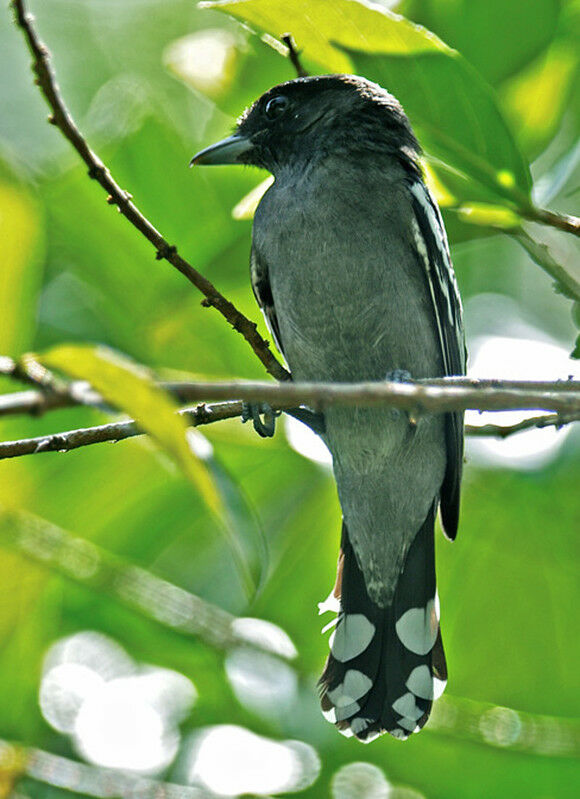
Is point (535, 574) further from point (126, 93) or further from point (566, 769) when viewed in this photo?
point (126, 93)

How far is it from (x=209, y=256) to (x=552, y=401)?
338 cm

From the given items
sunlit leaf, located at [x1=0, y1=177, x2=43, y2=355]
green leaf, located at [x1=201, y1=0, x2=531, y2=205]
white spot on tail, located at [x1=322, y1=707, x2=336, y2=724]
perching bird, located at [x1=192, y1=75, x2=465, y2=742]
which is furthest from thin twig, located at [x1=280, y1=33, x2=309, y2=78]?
white spot on tail, located at [x1=322, y1=707, x2=336, y2=724]

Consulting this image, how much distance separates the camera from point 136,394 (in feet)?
7.35

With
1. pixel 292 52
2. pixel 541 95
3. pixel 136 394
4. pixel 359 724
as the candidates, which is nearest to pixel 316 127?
pixel 292 52

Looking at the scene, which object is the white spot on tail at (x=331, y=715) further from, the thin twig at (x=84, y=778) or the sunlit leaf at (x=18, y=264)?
the sunlit leaf at (x=18, y=264)

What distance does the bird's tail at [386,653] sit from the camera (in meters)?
4.85

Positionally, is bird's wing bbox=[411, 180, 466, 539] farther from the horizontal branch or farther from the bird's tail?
the horizontal branch

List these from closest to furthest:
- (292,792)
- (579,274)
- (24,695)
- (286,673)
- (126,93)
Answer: (579,274) → (292,792) → (24,695) → (286,673) → (126,93)

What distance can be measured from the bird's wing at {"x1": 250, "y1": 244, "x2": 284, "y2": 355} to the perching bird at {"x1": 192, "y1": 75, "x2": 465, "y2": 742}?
Result: 0.01 meters

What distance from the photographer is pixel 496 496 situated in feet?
18.0

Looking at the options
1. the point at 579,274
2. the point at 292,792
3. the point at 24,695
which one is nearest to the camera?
the point at 579,274

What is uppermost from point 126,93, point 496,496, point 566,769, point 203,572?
point 126,93

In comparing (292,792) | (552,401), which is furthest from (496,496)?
(552,401)

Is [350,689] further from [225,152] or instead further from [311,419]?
[225,152]
